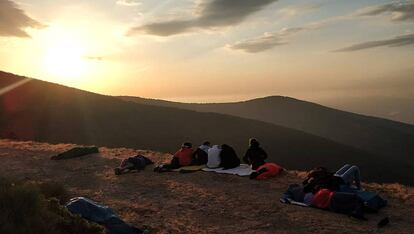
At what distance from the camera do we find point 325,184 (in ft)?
38.0

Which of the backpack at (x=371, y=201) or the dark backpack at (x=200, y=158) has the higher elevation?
the dark backpack at (x=200, y=158)

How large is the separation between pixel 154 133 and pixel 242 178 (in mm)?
47324

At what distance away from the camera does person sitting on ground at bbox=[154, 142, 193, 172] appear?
16031mm

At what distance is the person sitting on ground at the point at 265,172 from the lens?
14375mm

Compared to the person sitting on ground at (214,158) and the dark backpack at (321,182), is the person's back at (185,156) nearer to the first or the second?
the person sitting on ground at (214,158)

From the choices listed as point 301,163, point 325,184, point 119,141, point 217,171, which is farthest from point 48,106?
point 325,184

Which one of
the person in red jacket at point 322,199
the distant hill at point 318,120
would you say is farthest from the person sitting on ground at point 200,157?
the distant hill at point 318,120

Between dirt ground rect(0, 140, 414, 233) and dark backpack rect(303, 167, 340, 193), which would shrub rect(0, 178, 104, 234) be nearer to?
dirt ground rect(0, 140, 414, 233)

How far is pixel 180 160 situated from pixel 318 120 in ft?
369

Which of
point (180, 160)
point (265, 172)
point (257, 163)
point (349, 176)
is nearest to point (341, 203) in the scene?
point (349, 176)

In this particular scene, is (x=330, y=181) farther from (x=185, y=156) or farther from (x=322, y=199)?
(x=185, y=156)

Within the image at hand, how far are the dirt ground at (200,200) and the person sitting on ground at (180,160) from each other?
21.2 inches

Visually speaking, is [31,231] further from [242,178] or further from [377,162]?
[377,162]

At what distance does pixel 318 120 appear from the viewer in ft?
407
